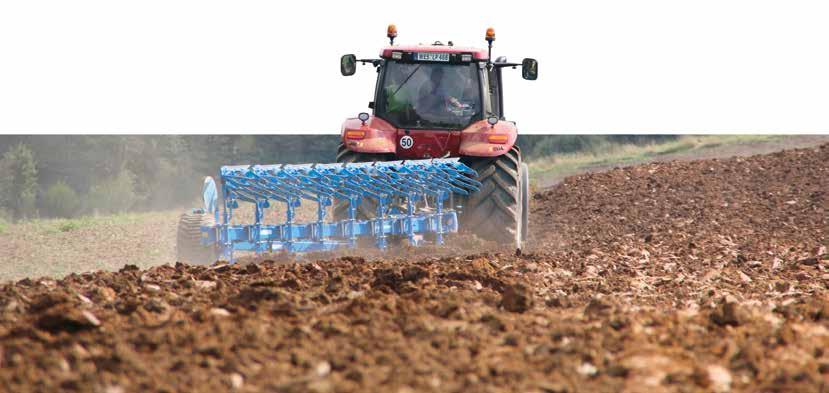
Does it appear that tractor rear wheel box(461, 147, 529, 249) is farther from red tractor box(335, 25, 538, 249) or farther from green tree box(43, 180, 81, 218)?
green tree box(43, 180, 81, 218)

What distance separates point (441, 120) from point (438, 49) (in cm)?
73

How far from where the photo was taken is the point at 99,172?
23078mm

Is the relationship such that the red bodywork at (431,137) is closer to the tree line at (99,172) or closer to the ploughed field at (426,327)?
the ploughed field at (426,327)

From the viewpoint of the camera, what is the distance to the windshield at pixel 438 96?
11.5 m

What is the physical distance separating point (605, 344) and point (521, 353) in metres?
0.48

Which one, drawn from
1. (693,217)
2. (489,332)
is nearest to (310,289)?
(489,332)

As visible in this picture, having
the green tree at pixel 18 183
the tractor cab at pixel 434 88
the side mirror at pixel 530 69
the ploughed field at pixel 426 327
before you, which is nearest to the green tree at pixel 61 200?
the green tree at pixel 18 183

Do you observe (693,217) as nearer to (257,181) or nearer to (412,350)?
(257,181)

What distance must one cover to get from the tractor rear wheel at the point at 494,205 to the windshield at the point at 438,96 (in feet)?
1.89

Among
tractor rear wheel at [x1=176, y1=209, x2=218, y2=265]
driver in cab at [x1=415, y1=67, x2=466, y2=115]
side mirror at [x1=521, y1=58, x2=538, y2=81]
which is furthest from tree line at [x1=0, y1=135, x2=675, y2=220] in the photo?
side mirror at [x1=521, y1=58, x2=538, y2=81]

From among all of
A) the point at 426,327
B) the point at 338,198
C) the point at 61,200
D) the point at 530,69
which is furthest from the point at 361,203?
the point at 61,200

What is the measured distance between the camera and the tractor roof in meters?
11.4

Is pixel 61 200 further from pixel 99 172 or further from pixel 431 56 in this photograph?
pixel 431 56

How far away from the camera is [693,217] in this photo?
15531 mm
